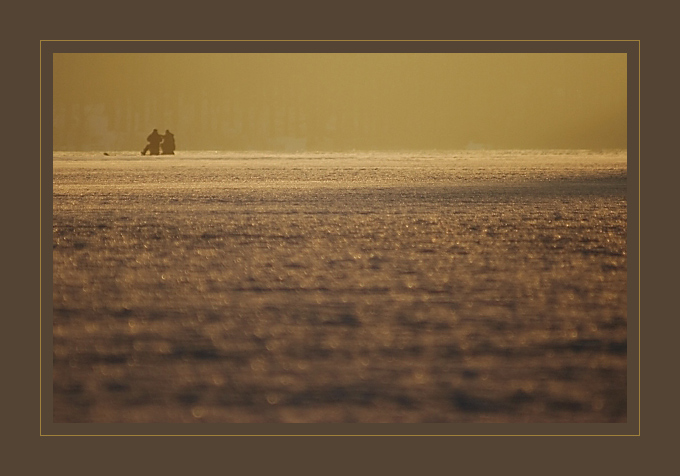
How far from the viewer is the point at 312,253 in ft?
Answer: 22.9

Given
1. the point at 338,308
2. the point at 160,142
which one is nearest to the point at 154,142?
the point at 160,142

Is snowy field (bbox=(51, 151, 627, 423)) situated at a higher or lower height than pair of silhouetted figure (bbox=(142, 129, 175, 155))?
lower

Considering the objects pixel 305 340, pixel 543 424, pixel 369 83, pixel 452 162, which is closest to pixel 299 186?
pixel 452 162

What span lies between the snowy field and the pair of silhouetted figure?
43 cm

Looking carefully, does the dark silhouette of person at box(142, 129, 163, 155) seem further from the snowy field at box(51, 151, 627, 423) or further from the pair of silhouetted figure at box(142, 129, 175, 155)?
the snowy field at box(51, 151, 627, 423)

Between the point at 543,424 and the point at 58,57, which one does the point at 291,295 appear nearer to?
the point at 543,424

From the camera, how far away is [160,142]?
9578 mm

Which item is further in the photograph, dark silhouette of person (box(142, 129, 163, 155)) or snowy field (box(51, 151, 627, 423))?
dark silhouette of person (box(142, 129, 163, 155))

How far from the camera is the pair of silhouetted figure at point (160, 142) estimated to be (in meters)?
9.42

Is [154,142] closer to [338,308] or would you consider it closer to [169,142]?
[169,142]

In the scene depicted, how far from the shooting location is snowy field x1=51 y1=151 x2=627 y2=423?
4.61m

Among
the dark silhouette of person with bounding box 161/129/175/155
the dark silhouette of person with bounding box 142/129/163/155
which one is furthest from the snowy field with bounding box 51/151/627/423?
the dark silhouette of person with bounding box 161/129/175/155

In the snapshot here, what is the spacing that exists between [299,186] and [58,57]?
4801 mm

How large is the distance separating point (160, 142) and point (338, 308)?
15.1 ft
